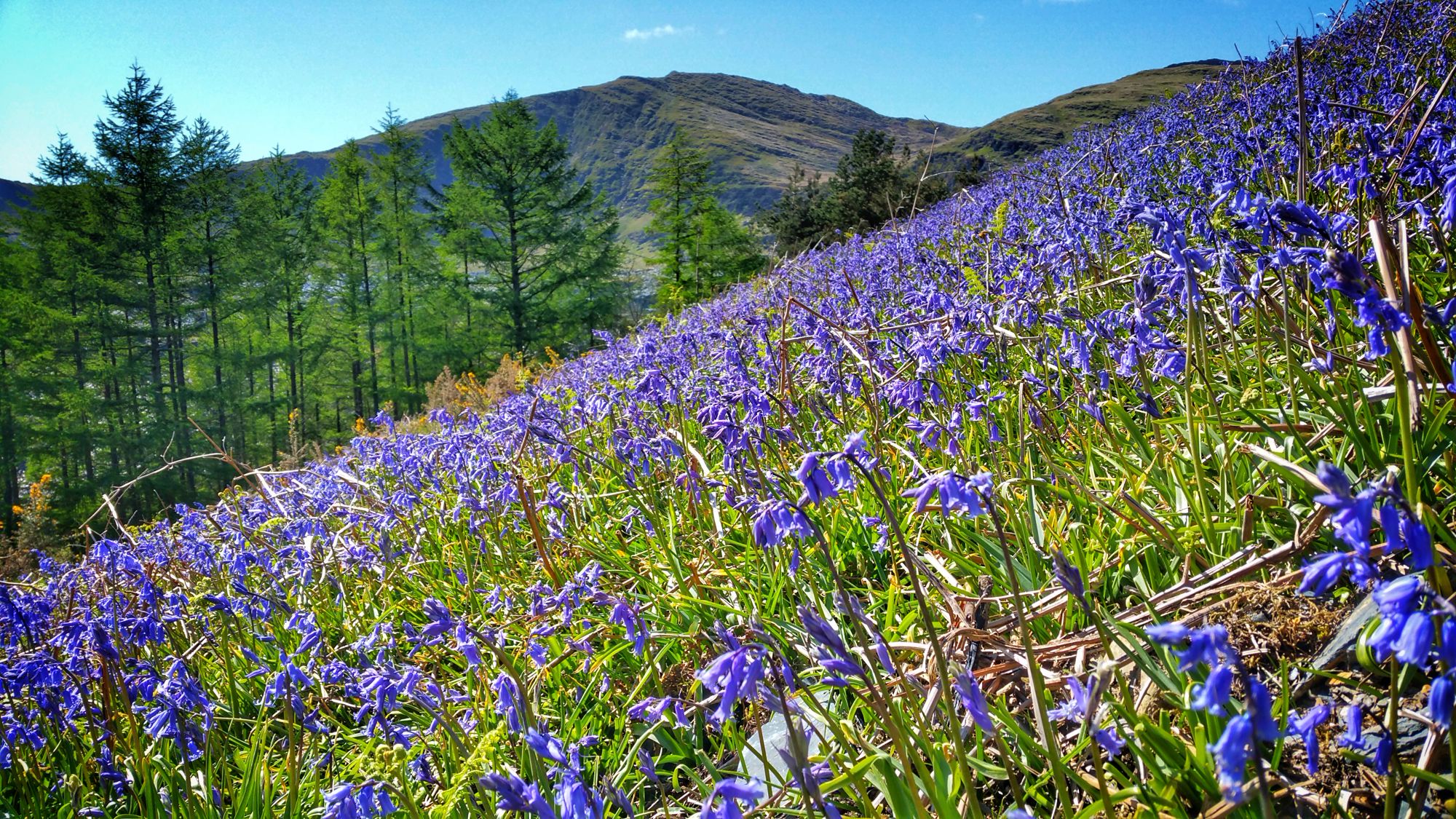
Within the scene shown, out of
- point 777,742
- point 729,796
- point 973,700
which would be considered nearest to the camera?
point 729,796

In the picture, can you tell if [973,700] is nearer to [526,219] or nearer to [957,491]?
[957,491]

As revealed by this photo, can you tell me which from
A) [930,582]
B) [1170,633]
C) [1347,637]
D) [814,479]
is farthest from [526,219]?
[1170,633]

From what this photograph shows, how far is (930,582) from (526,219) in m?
39.5

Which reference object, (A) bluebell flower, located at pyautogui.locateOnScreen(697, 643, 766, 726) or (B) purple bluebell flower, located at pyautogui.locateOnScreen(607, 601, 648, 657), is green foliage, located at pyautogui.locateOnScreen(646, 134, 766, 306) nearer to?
(B) purple bluebell flower, located at pyautogui.locateOnScreen(607, 601, 648, 657)

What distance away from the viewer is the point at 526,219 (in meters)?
38.8

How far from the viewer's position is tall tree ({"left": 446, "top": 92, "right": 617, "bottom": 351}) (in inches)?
1505

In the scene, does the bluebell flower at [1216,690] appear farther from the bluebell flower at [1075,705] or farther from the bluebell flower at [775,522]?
the bluebell flower at [775,522]

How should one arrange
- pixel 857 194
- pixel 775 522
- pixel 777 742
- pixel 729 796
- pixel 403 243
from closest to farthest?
pixel 729 796 < pixel 775 522 < pixel 777 742 < pixel 857 194 < pixel 403 243

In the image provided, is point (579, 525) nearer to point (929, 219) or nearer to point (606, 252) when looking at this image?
point (929, 219)

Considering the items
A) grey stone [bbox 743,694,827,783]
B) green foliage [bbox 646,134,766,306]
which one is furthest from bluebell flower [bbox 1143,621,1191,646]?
green foliage [bbox 646,134,766,306]

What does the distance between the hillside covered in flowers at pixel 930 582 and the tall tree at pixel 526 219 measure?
114 feet

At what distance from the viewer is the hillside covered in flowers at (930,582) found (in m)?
1.44

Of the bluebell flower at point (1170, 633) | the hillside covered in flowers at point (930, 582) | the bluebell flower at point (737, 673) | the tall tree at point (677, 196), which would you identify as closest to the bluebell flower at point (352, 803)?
the hillside covered in flowers at point (930, 582)

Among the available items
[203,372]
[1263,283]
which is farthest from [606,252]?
[1263,283]
